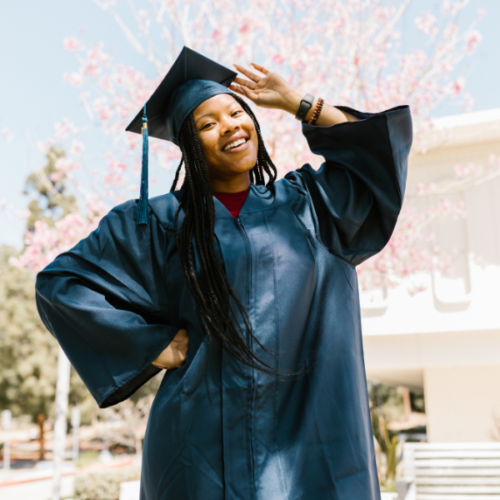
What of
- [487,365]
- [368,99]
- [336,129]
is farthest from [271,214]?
[487,365]

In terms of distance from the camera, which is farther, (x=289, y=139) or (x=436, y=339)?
(x=436, y=339)

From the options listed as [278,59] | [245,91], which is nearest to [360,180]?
[245,91]

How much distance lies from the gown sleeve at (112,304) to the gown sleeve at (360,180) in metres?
0.49

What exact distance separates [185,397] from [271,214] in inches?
21.9

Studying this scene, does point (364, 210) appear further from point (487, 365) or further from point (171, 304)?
point (487, 365)

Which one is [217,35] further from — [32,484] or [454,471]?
[32,484]

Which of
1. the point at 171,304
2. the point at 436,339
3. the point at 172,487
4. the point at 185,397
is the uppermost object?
the point at 171,304

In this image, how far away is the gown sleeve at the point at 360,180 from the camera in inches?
63.0

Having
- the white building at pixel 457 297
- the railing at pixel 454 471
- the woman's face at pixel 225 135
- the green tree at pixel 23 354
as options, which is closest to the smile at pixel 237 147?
the woman's face at pixel 225 135

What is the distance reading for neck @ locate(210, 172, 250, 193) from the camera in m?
1.77

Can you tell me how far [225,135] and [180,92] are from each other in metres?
0.22

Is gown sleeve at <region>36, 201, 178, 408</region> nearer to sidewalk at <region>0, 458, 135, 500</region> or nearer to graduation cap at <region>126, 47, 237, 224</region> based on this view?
graduation cap at <region>126, 47, 237, 224</region>

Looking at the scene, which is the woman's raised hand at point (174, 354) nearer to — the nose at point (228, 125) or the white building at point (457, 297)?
the nose at point (228, 125)

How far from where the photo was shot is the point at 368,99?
21.0 ft
